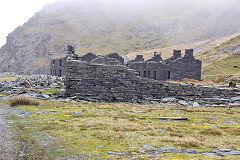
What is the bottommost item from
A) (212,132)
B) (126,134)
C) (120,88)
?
(212,132)

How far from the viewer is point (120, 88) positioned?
19750mm

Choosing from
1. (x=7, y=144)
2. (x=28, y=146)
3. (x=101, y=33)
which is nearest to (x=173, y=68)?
(x=28, y=146)

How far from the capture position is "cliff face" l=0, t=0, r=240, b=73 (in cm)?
12988

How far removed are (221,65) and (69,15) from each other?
528 ft

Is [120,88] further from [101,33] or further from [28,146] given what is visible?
[101,33]

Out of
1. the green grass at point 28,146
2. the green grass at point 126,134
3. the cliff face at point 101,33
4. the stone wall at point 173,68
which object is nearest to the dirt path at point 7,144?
the green grass at point 28,146

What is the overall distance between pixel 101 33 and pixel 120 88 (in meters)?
152

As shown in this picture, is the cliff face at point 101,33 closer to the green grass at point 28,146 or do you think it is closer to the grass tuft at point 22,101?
the grass tuft at point 22,101

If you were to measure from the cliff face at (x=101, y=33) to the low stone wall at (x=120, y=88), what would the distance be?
94.9 meters

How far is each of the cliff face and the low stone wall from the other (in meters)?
94.9

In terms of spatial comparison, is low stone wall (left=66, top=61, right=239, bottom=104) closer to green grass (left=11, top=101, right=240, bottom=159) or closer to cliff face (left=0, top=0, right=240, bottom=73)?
green grass (left=11, top=101, right=240, bottom=159)

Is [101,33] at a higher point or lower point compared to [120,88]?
higher

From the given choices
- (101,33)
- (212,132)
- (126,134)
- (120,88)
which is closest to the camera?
(126,134)

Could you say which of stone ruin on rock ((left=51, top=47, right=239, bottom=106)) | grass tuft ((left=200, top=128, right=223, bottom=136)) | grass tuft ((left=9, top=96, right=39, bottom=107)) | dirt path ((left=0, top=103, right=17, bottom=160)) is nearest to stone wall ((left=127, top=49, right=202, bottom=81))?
stone ruin on rock ((left=51, top=47, right=239, bottom=106))
